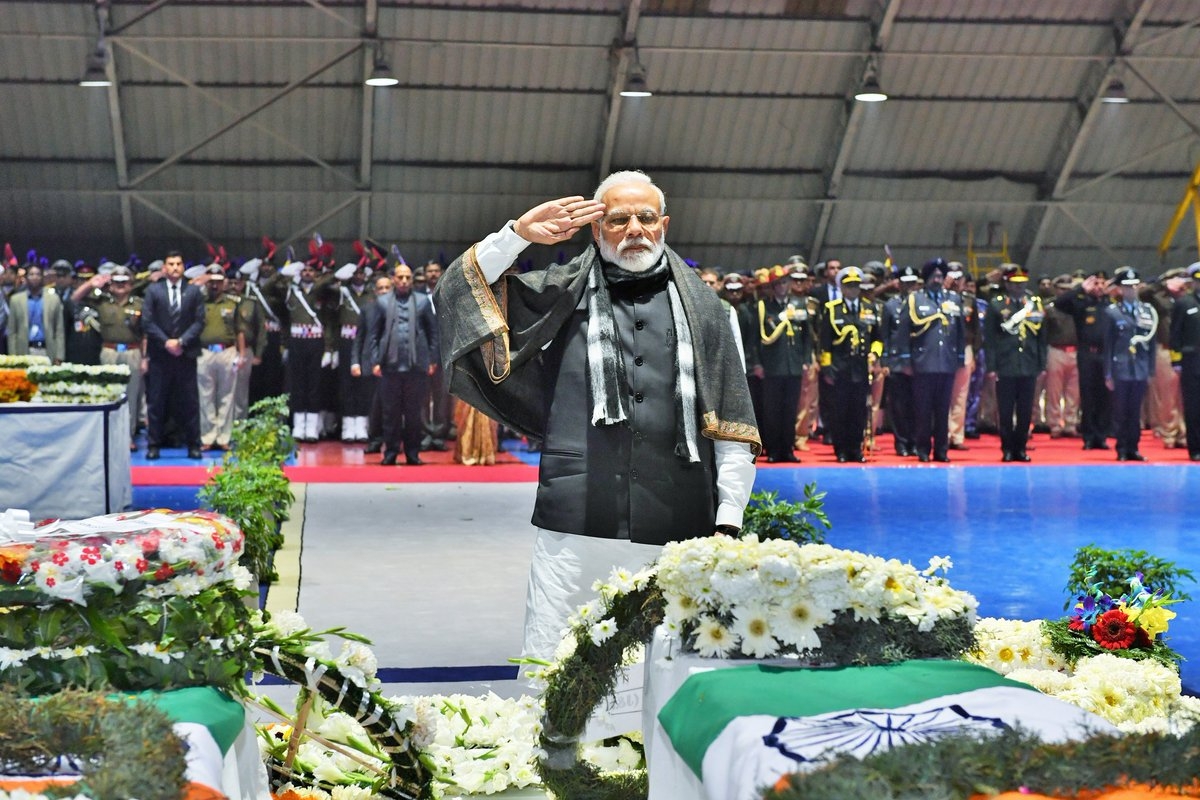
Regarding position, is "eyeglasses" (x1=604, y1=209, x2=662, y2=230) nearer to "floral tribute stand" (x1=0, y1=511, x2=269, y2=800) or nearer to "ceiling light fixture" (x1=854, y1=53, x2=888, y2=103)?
"floral tribute stand" (x1=0, y1=511, x2=269, y2=800)

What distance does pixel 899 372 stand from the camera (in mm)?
14547

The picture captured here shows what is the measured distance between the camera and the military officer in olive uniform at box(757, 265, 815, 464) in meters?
14.2

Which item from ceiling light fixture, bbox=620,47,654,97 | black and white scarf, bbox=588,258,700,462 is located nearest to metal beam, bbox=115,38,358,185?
ceiling light fixture, bbox=620,47,654,97

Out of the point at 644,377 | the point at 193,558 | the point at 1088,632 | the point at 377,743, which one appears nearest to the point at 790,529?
the point at 1088,632

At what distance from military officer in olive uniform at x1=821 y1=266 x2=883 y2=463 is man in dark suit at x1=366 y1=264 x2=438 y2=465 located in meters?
3.80

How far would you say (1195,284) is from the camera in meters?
14.8

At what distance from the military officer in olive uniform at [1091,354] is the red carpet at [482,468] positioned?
12.8 inches

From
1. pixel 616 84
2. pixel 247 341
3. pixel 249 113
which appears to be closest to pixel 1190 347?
pixel 616 84

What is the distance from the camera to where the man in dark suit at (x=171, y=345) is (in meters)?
13.7

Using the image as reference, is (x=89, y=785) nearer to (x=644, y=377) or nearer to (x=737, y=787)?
(x=737, y=787)

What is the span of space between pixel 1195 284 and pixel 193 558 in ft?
44.9

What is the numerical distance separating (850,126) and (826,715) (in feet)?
58.6

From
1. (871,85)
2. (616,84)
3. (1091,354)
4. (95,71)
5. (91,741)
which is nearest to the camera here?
(91,741)

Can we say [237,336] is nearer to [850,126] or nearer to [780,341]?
[780,341]
